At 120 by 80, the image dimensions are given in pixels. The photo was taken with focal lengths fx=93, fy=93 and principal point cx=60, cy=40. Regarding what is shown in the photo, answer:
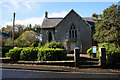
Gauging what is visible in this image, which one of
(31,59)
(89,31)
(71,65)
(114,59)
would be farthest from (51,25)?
(114,59)

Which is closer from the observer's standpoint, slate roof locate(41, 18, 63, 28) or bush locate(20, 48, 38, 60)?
bush locate(20, 48, 38, 60)

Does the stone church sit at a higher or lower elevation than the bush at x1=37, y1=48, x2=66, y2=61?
higher

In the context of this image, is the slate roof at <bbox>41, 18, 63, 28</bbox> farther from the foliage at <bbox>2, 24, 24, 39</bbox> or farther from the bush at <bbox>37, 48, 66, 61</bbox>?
the foliage at <bbox>2, 24, 24, 39</bbox>

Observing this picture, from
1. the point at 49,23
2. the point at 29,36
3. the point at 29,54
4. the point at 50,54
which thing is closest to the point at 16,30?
the point at 29,36

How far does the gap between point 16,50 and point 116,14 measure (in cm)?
1396

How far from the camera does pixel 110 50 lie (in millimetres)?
9141

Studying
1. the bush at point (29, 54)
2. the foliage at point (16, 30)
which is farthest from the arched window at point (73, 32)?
the foliage at point (16, 30)

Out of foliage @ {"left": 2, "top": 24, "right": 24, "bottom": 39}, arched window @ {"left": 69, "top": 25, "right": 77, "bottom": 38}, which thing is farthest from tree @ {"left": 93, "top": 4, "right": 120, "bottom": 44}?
foliage @ {"left": 2, "top": 24, "right": 24, "bottom": 39}

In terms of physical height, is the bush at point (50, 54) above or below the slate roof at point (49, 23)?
below

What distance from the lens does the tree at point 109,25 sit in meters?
12.6

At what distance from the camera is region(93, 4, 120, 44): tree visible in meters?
12.6

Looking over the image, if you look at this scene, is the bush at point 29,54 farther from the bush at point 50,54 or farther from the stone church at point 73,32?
the stone church at point 73,32

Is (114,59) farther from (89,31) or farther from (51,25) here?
(51,25)

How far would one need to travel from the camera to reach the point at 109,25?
44.6 feet
